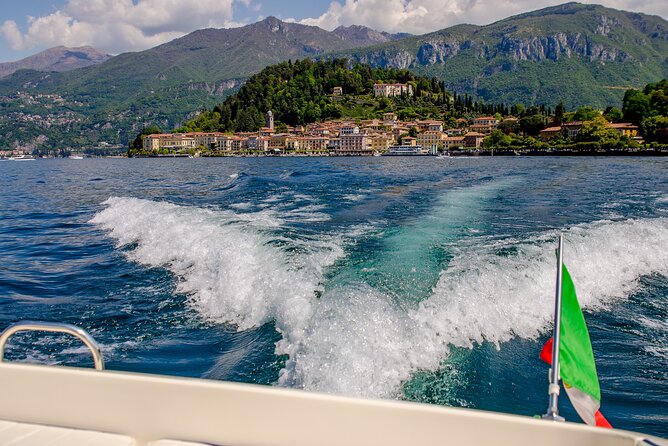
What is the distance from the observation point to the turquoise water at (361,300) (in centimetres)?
484

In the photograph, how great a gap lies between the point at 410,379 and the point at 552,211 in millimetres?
12792

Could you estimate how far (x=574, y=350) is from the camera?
2.44 m

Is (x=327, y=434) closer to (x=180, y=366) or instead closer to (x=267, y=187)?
(x=180, y=366)

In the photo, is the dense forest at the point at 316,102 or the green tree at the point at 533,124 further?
the dense forest at the point at 316,102

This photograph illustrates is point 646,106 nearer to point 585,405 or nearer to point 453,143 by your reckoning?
point 453,143

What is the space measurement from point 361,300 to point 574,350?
12.6ft

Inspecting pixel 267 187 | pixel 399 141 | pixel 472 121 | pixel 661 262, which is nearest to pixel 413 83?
pixel 472 121

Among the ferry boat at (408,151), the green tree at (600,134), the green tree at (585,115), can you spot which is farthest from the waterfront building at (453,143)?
the green tree at (600,134)

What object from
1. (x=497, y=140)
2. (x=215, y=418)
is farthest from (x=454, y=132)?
(x=215, y=418)

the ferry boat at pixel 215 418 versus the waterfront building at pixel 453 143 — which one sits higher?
the waterfront building at pixel 453 143

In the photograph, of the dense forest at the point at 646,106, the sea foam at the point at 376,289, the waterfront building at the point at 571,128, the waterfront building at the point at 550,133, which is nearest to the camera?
the sea foam at the point at 376,289

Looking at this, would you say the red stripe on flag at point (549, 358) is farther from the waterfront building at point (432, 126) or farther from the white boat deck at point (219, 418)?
the waterfront building at point (432, 126)

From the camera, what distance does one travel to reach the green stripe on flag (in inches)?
94.7

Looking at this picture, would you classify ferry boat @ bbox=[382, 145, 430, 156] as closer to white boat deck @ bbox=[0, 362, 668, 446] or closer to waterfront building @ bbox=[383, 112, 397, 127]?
waterfront building @ bbox=[383, 112, 397, 127]
